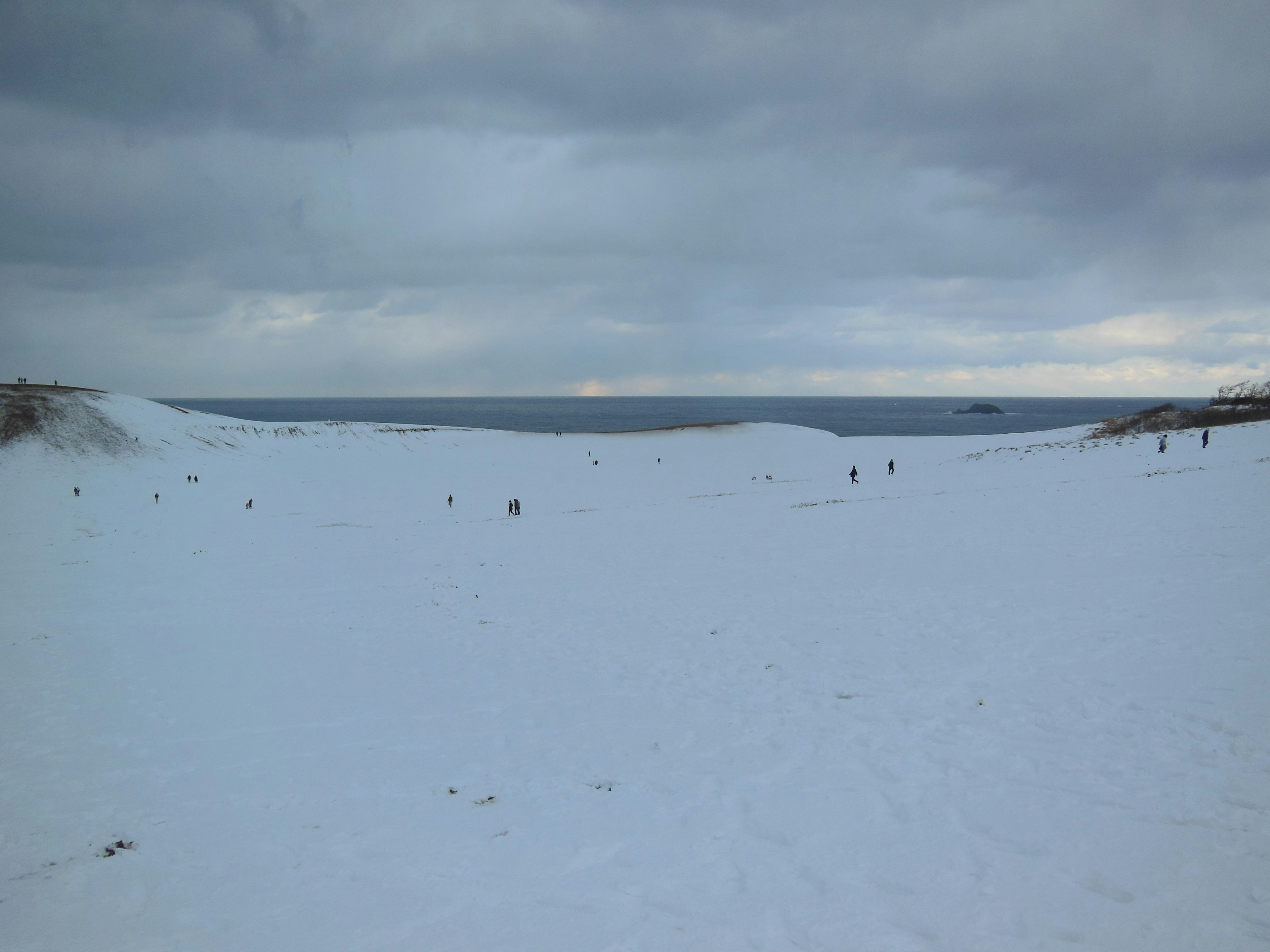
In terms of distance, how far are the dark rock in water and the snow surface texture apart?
175m

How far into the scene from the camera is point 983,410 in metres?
180

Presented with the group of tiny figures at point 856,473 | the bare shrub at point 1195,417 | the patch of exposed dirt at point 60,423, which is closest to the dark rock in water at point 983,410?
the bare shrub at point 1195,417

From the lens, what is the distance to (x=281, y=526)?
27.9m

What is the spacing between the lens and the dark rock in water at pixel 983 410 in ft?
578

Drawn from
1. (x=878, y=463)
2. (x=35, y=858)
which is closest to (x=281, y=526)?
(x=35, y=858)

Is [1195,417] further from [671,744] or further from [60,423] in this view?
[60,423]

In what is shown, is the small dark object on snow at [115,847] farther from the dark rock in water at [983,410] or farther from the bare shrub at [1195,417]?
the dark rock in water at [983,410]

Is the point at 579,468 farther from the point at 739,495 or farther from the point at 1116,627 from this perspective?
the point at 1116,627

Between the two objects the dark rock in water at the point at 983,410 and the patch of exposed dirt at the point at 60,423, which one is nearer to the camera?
the patch of exposed dirt at the point at 60,423

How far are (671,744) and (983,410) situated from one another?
199533 mm

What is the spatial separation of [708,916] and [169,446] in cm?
5782

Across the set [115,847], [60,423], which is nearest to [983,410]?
[60,423]

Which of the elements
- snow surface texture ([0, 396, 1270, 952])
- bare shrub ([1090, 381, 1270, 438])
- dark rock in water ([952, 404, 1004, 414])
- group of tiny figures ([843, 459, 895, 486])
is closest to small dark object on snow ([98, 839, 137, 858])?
snow surface texture ([0, 396, 1270, 952])

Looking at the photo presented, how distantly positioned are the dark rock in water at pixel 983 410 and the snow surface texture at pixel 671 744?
174562 millimetres
